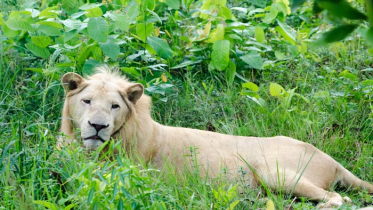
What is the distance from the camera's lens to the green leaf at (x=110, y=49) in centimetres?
516

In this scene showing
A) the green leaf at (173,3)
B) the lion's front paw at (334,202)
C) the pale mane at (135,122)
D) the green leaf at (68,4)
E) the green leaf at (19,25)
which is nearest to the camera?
the lion's front paw at (334,202)

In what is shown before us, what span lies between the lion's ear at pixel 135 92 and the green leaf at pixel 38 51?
1.29 meters

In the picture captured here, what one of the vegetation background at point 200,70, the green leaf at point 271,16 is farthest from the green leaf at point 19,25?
the green leaf at point 271,16

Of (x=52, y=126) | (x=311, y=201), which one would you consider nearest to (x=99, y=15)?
(x=52, y=126)

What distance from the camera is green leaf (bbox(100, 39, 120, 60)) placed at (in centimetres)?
516

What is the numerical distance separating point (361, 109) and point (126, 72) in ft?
7.68

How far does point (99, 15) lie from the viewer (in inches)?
202

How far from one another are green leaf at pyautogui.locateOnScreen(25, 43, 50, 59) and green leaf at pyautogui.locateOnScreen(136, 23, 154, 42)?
920mm

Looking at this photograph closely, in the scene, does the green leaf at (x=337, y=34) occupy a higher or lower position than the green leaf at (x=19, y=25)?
higher

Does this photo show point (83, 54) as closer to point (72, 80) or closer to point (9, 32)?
point (9, 32)

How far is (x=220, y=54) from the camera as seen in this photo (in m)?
5.75

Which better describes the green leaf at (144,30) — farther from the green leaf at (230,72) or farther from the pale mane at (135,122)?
the green leaf at (230,72)

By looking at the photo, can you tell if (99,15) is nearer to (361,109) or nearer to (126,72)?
(126,72)

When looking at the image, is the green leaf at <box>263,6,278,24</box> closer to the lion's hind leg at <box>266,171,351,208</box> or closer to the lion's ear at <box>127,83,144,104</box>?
the lion's ear at <box>127,83,144,104</box>
